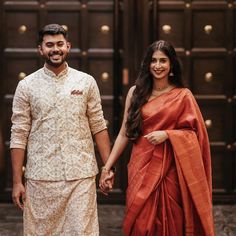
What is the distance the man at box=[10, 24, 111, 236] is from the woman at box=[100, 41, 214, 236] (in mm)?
313

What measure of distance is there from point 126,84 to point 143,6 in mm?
742

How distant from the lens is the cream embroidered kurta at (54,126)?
14.4 ft

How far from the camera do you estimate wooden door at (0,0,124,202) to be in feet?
22.7

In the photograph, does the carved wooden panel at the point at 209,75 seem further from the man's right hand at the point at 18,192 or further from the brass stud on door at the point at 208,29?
the man's right hand at the point at 18,192

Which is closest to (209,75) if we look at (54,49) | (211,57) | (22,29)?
(211,57)

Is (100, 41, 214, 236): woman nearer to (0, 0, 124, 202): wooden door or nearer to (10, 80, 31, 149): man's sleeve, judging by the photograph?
(10, 80, 31, 149): man's sleeve

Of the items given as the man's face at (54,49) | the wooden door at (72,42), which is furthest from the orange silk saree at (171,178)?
the wooden door at (72,42)

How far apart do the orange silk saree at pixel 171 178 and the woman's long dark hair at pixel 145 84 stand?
1.8 inches

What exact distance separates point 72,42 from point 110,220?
1744mm

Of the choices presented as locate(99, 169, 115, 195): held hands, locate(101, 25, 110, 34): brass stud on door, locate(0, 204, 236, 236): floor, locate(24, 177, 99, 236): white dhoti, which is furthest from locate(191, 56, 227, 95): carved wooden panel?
locate(24, 177, 99, 236): white dhoti

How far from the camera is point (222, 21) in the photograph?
688 centimetres

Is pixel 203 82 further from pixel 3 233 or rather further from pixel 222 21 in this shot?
pixel 3 233

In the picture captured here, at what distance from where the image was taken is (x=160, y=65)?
4.62 meters

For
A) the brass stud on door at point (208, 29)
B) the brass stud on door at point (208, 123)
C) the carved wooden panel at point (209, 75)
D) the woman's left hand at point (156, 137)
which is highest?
the brass stud on door at point (208, 29)
